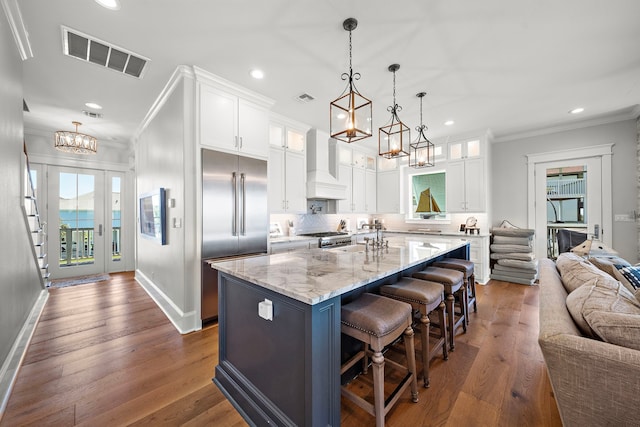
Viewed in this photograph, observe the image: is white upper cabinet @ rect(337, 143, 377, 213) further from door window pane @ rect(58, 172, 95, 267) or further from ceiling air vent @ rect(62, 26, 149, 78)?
door window pane @ rect(58, 172, 95, 267)

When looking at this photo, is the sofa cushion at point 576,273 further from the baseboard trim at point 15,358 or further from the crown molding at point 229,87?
the baseboard trim at point 15,358

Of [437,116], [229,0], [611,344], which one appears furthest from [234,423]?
[437,116]

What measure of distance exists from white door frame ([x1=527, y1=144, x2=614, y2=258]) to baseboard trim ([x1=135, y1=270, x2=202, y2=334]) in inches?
236

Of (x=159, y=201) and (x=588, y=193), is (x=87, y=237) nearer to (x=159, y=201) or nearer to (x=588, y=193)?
(x=159, y=201)

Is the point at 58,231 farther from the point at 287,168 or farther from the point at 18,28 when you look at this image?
the point at 287,168

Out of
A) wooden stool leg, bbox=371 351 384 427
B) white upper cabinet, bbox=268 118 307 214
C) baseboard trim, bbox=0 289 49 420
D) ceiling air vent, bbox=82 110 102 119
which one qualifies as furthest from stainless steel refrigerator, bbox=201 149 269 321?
ceiling air vent, bbox=82 110 102 119

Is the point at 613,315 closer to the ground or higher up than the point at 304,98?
closer to the ground

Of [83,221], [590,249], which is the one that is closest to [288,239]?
[590,249]

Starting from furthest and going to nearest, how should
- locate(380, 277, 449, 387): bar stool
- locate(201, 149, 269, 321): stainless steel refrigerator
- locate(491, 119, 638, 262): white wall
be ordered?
1. locate(491, 119, 638, 262): white wall
2. locate(201, 149, 269, 321): stainless steel refrigerator
3. locate(380, 277, 449, 387): bar stool

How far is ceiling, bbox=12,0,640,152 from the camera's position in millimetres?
2021

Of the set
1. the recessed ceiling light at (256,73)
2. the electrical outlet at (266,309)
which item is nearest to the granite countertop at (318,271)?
the electrical outlet at (266,309)

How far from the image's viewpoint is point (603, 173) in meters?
4.31

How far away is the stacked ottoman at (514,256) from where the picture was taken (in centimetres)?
460

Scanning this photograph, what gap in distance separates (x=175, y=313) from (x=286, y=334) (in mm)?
2272
